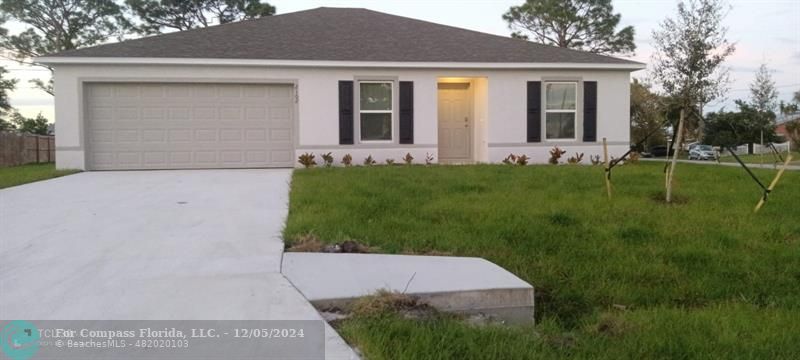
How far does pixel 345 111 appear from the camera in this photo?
528 inches

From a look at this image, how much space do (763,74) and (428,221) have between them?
36.5 metres

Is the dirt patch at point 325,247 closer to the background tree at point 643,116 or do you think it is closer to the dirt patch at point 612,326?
the dirt patch at point 612,326

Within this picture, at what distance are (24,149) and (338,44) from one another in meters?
12.0

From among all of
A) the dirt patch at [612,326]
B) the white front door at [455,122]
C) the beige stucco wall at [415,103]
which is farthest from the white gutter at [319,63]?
the dirt patch at [612,326]

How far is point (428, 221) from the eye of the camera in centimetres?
630

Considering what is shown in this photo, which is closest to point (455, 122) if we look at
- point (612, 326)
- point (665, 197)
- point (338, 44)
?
point (338, 44)

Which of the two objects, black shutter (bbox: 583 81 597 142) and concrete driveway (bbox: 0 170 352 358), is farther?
black shutter (bbox: 583 81 597 142)

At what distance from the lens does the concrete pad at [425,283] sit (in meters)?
3.76

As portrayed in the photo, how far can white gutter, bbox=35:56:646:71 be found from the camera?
12258 mm

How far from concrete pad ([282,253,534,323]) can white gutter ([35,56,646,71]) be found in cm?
909

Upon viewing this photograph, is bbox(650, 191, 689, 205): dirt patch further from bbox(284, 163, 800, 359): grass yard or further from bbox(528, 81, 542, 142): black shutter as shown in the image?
bbox(528, 81, 542, 142): black shutter

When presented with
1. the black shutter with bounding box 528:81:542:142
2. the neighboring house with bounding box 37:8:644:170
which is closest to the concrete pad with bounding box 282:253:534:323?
the neighboring house with bounding box 37:8:644:170

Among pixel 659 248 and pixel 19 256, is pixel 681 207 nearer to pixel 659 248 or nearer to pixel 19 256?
pixel 659 248

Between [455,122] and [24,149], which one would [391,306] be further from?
[24,149]
